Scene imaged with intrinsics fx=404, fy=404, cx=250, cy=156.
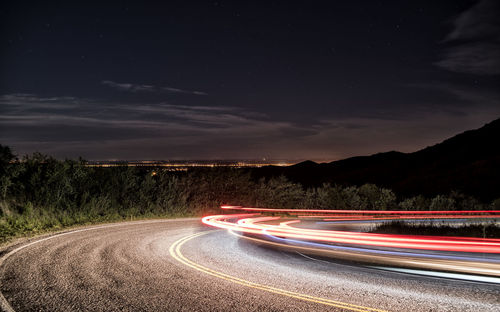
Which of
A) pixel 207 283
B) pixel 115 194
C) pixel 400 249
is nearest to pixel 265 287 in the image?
pixel 207 283

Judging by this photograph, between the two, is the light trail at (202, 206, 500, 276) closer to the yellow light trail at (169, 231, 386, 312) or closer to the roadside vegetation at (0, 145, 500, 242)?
the yellow light trail at (169, 231, 386, 312)

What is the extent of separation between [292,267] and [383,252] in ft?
14.0

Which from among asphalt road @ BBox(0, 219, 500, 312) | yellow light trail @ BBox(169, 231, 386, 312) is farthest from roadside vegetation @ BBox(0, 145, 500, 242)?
yellow light trail @ BBox(169, 231, 386, 312)

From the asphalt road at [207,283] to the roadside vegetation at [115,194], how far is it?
5898 mm

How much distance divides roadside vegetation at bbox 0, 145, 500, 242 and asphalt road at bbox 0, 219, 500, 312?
232 inches

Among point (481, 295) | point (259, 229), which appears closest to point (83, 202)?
point (259, 229)

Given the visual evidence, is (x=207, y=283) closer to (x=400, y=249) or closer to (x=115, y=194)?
(x=400, y=249)

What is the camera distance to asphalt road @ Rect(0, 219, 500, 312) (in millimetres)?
7121

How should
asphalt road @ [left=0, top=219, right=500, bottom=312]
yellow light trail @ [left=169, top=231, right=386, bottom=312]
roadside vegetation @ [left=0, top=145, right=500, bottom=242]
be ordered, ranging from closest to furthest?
yellow light trail @ [left=169, top=231, right=386, bottom=312] < asphalt road @ [left=0, top=219, right=500, bottom=312] < roadside vegetation @ [left=0, top=145, right=500, bottom=242]

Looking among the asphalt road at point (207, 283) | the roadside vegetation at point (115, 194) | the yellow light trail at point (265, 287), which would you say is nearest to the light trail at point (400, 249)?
the asphalt road at point (207, 283)

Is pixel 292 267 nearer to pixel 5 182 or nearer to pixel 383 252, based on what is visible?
pixel 383 252

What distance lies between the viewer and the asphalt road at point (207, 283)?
7.12m

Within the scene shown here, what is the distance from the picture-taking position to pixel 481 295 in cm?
777

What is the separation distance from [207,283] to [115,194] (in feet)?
64.4
